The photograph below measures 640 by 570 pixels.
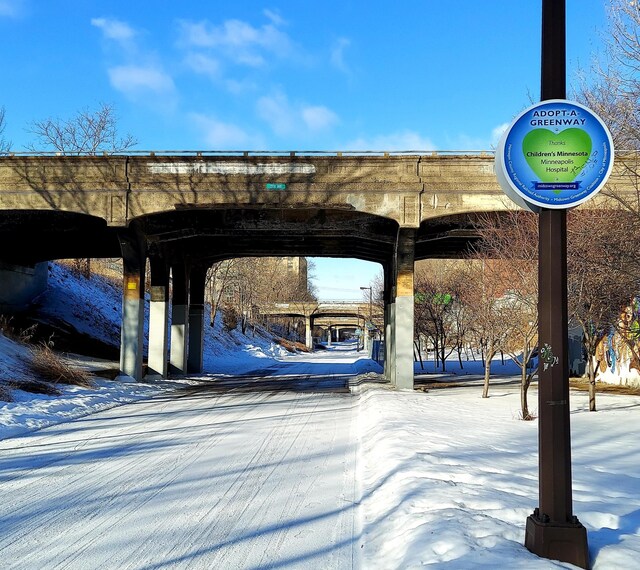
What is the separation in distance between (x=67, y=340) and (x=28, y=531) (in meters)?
24.1

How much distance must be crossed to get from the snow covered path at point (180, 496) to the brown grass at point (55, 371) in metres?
6.31

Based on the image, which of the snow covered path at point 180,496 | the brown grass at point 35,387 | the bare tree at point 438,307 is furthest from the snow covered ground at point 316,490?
the bare tree at point 438,307

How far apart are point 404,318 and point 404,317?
0.04 meters

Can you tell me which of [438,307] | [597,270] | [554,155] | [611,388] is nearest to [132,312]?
[597,270]

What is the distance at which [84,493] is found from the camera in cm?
661

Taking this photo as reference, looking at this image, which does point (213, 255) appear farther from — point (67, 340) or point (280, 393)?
point (280, 393)

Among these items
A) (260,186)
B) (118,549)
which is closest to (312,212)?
(260,186)

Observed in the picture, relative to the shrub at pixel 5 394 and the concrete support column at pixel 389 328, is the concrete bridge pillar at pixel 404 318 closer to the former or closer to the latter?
the concrete support column at pixel 389 328

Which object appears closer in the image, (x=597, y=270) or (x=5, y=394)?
(x=597, y=270)

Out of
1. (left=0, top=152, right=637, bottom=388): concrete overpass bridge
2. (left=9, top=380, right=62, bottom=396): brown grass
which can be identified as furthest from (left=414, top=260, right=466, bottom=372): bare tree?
(left=9, top=380, right=62, bottom=396): brown grass

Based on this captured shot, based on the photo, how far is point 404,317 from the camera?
2078 cm

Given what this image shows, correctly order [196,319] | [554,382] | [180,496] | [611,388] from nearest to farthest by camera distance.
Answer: [554,382] < [180,496] < [611,388] < [196,319]

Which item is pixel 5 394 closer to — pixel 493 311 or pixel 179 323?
pixel 493 311

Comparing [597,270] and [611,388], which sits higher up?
[597,270]
